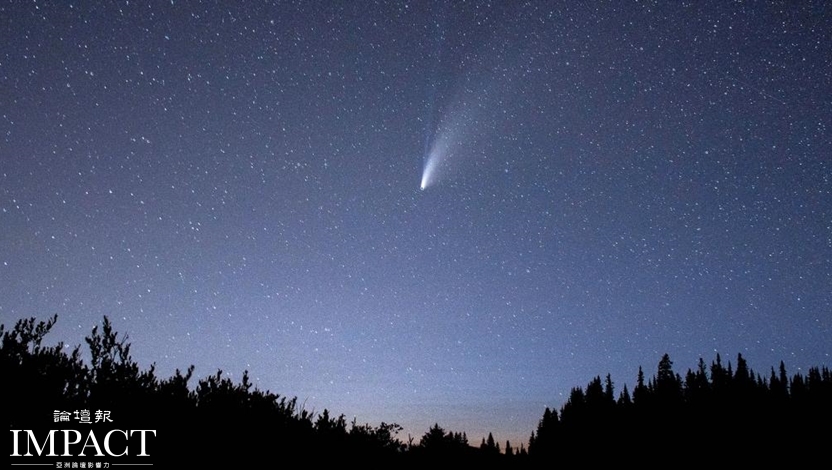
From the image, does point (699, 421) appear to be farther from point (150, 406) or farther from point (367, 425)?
point (150, 406)

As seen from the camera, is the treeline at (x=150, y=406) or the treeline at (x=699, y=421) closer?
the treeline at (x=150, y=406)

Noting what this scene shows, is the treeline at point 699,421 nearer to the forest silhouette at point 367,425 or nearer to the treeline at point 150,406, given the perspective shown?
the forest silhouette at point 367,425

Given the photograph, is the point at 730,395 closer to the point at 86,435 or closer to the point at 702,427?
the point at 702,427

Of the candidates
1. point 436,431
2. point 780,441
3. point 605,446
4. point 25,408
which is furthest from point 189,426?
point 780,441

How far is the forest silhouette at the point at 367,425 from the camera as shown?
764cm

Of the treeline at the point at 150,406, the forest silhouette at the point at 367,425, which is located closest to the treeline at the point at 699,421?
the forest silhouette at the point at 367,425

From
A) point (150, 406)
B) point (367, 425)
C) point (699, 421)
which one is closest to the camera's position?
point (150, 406)

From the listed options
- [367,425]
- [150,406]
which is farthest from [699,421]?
[150,406]

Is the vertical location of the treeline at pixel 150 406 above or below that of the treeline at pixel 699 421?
above

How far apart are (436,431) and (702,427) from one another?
42.8 metres

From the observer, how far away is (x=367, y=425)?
17609mm

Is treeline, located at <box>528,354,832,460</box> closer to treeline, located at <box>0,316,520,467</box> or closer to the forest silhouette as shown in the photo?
the forest silhouette

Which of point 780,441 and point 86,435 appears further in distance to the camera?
point 780,441

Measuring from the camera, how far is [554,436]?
68250mm
